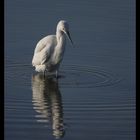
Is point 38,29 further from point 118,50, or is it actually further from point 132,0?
point 132,0

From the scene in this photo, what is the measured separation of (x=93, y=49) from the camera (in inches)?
610

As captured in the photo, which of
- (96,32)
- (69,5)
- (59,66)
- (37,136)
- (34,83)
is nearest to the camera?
(37,136)

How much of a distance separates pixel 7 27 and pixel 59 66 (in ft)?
9.06

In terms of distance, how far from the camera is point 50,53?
14336mm

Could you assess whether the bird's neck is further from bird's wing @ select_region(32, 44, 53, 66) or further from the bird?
bird's wing @ select_region(32, 44, 53, 66)

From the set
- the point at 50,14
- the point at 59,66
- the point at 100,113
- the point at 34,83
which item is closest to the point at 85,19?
the point at 50,14

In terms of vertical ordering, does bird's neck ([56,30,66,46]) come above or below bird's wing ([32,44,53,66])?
above

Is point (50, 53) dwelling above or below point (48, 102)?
above

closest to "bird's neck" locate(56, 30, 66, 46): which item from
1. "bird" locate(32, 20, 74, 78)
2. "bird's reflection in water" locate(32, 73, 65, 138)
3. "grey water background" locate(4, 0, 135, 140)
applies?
"bird" locate(32, 20, 74, 78)

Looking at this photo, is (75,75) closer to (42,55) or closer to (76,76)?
(76,76)

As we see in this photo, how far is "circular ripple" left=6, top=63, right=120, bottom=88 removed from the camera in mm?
13211

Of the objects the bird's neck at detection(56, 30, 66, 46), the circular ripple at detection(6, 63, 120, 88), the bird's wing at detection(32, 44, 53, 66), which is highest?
the bird's neck at detection(56, 30, 66, 46)

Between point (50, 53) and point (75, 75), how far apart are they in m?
0.83

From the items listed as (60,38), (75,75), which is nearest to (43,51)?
(60,38)
